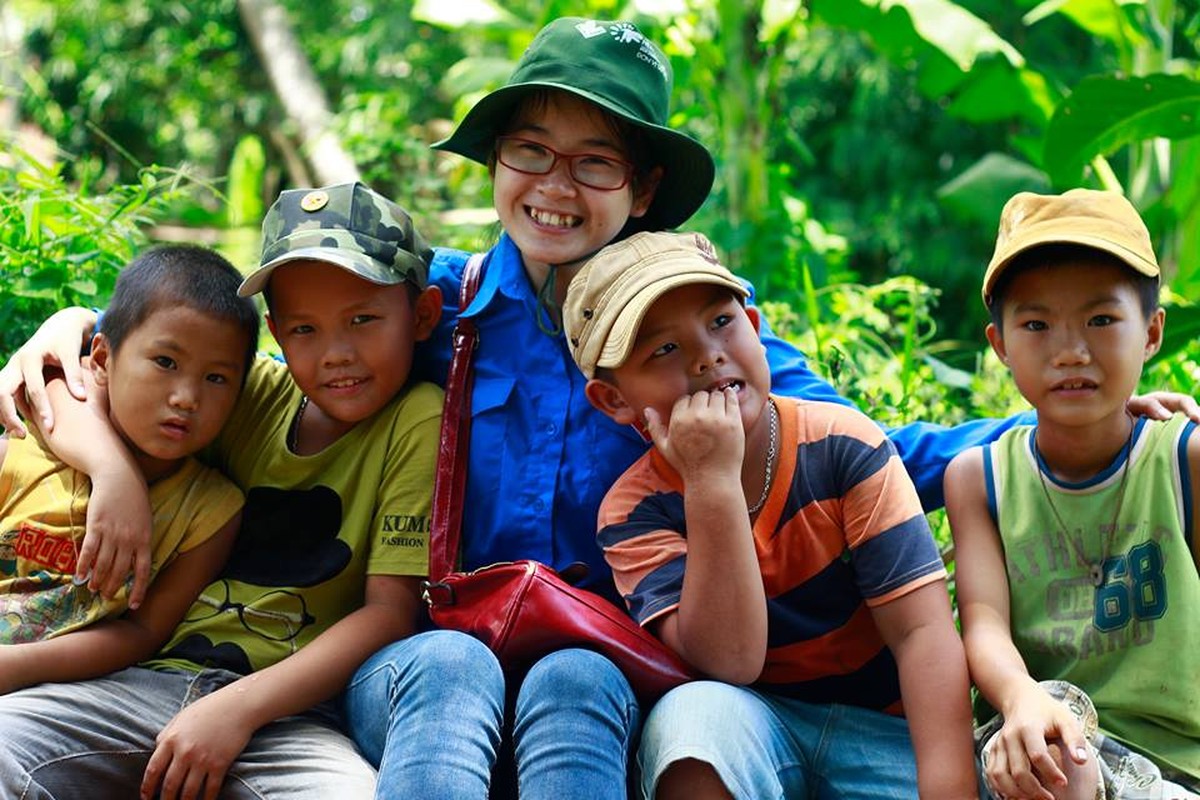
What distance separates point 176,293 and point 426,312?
1.54 ft

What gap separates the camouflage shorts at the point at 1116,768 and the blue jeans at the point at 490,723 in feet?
1.92

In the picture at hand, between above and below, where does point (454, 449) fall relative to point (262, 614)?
above

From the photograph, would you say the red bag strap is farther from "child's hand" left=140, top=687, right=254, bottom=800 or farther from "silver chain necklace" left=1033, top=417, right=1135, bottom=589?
"silver chain necklace" left=1033, top=417, right=1135, bottom=589

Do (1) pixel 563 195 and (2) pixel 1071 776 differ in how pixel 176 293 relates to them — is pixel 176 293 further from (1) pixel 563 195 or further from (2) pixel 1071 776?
(2) pixel 1071 776

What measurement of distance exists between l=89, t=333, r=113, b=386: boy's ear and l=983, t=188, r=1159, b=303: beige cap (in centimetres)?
164

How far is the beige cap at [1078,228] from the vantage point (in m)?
2.16

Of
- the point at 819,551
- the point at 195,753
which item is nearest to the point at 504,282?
the point at 819,551

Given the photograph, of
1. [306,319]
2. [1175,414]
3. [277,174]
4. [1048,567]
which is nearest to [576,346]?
[306,319]

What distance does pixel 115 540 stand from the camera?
7.75ft

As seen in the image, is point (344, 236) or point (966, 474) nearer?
point (966, 474)

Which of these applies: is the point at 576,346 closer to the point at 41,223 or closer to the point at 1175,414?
the point at 1175,414

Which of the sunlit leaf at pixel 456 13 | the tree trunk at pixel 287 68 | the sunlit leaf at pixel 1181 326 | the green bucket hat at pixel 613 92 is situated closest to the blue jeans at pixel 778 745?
the green bucket hat at pixel 613 92

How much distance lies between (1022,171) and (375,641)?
154 inches

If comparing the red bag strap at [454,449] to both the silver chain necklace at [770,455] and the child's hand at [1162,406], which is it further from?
the child's hand at [1162,406]
